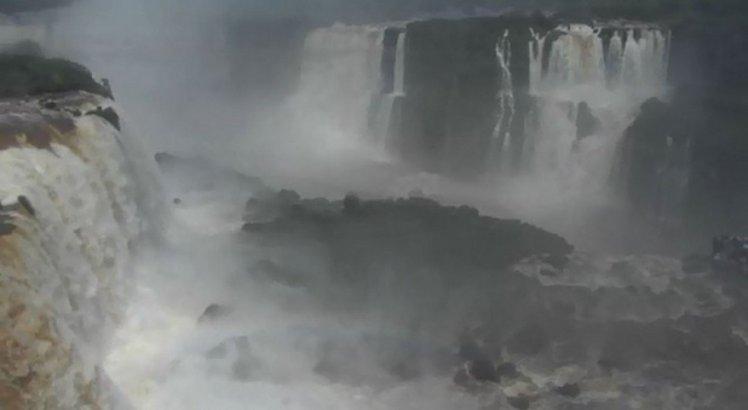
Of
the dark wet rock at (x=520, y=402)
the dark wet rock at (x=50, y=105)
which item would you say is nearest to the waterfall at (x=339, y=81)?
the dark wet rock at (x=50, y=105)

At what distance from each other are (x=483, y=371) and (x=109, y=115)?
1053cm

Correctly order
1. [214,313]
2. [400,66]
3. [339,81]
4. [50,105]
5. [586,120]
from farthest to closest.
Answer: [339,81], [400,66], [586,120], [50,105], [214,313]

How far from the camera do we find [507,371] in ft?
50.6

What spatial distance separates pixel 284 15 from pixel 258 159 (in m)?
9.91

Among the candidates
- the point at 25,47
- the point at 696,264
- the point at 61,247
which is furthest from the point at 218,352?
the point at 25,47

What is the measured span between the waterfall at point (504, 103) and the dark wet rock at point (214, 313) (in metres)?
14.5

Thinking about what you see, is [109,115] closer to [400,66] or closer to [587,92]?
[400,66]

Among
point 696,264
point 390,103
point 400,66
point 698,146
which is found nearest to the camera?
point 696,264

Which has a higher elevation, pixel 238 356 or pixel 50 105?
pixel 50 105

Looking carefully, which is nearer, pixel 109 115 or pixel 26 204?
pixel 26 204

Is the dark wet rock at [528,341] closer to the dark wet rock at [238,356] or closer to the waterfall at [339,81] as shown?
the dark wet rock at [238,356]

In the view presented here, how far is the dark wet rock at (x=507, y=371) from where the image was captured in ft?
50.5

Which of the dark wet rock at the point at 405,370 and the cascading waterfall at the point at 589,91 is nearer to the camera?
the dark wet rock at the point at 405,370

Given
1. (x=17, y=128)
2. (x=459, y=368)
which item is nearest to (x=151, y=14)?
(x=17, y=128)
